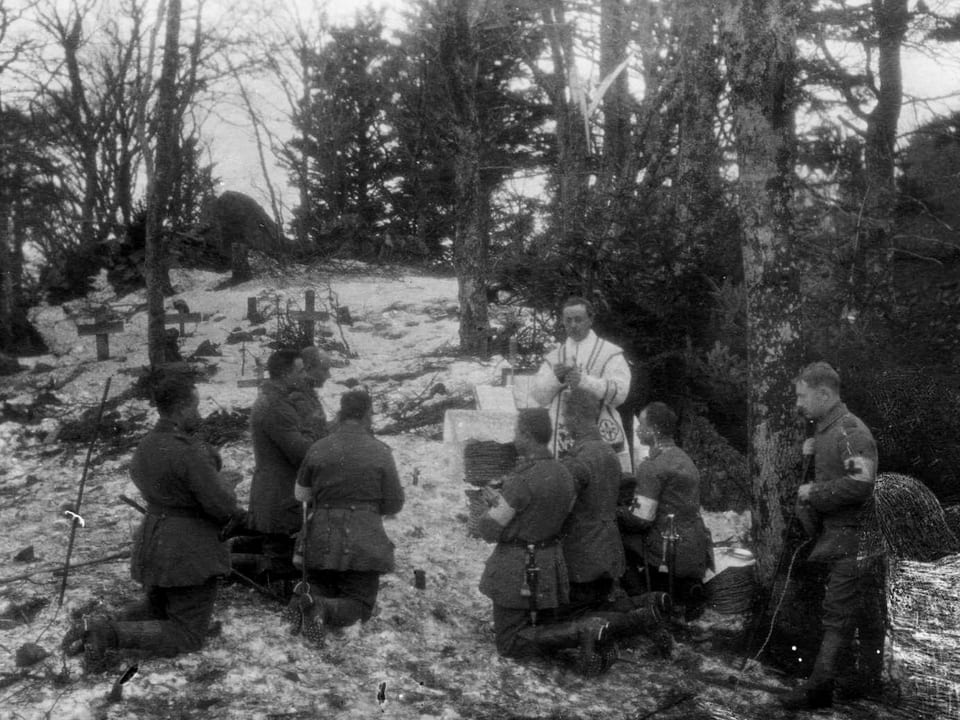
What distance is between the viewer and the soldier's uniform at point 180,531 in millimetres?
5684

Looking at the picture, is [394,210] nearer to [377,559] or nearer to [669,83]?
[669,83]

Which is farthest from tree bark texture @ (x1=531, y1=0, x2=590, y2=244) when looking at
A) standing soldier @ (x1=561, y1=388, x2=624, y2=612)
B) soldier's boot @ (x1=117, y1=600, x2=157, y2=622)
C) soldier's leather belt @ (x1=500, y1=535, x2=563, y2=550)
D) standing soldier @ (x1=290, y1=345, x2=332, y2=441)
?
soldier's boot @ (x1=117, y1=600, x2=157, y2=622)

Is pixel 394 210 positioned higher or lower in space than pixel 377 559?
higher

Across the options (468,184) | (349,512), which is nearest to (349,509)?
(349,512)

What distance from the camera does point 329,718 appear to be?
511 cm

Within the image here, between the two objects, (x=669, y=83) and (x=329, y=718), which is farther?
(x=669, y=83)

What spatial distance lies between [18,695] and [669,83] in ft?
40.1

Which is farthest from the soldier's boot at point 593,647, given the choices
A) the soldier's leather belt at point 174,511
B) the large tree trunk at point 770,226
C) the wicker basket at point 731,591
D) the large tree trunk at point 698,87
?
the large tree trunk at point 698,87

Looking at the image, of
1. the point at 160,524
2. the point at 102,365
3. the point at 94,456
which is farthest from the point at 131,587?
the point at 102,365

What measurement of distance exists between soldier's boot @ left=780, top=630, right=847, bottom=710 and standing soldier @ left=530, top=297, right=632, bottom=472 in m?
2.41

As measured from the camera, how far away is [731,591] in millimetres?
6996

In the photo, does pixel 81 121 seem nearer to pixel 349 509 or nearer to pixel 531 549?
pixel 349 509

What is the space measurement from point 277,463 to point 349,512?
0.98 metres

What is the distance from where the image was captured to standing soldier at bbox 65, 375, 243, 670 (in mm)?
5684
